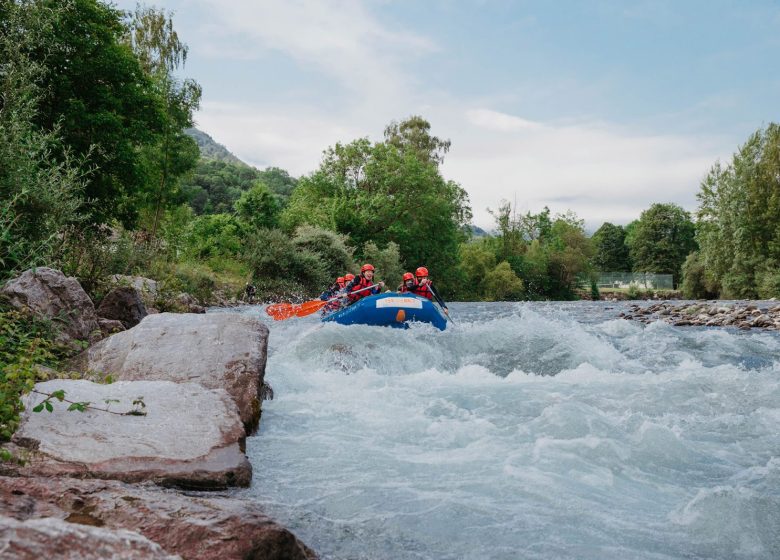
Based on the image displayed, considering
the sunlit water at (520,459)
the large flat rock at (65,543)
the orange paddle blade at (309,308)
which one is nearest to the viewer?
the large flat rock at (65,543)

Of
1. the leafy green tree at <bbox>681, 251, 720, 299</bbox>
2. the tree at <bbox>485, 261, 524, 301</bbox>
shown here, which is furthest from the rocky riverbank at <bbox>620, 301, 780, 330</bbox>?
the tree at <bbox>485, 261, 524, 301</bbox>

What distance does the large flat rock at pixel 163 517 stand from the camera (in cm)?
230

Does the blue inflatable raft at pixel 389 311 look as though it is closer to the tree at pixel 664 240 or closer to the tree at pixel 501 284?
the tree at pixel 501 284

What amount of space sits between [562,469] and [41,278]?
220 inches

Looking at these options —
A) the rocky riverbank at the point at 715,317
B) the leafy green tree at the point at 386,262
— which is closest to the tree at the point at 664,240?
the leafy green tree at the point at 386,262

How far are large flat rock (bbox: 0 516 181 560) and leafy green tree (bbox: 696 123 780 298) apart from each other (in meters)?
39.5

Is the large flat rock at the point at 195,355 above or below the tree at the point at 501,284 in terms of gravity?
below

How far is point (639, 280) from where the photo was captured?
64000mm

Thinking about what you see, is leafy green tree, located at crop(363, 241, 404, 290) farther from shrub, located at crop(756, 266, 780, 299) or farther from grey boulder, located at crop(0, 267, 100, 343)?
grey boulder, located at crop(0, 267, 100, 343)

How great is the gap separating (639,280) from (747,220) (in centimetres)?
2734

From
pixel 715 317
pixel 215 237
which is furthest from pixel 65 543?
pixel 215 237

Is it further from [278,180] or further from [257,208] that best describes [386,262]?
[278,180]

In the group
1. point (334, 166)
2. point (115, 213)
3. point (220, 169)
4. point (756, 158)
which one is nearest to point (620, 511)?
point (115, 213)

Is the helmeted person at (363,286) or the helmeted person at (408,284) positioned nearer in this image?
the helmeted person at (408,284)
